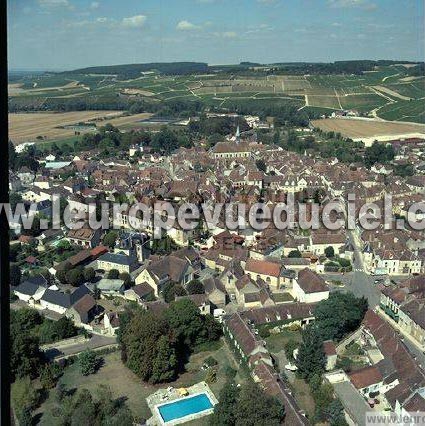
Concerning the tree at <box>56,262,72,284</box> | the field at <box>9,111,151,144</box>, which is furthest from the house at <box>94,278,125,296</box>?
the field at <box>9,111,151,144</box>

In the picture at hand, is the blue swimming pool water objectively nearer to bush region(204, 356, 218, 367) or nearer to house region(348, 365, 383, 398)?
bush region(204, 356, 218, 367)

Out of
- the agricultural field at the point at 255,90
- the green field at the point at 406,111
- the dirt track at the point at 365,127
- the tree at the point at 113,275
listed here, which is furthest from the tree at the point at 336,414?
the agricultural field at the point at 255,90

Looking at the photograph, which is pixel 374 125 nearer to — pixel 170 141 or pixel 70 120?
pixel 170 141

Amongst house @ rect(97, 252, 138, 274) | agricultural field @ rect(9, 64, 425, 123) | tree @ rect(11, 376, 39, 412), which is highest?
agricultural field @ rect(9, 64, 425, 123)

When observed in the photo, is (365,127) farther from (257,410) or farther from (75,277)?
(257,410)

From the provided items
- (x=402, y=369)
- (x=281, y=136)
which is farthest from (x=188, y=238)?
(x=281, y=136)

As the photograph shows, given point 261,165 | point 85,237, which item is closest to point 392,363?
point 85,237

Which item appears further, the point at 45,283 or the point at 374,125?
the point at 374,125
